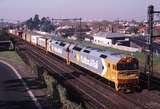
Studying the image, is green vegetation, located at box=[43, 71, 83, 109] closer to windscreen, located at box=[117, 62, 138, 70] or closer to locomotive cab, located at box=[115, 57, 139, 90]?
locomotive cab, located at box=[115, 57, 139, 90]

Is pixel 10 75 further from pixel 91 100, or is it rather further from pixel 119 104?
pixel 119 104

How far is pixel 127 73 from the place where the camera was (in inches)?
1425

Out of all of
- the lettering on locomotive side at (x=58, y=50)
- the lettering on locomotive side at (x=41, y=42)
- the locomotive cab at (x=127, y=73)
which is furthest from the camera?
the lettering on locomotive side at (x=41, y=42)

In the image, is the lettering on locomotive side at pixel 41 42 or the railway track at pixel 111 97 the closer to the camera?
the railway track at pixel 111 97

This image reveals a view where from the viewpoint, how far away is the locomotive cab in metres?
35.9

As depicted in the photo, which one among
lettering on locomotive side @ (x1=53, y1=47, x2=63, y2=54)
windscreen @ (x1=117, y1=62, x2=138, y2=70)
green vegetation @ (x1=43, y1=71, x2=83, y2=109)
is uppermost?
windscreen @ (x1=117, y1=62, x2=138, y2=70)


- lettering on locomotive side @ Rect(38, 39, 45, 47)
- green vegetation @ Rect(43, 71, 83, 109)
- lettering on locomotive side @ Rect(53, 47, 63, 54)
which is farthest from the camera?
lettering on locomotive side @ Rect(38, 39, 45, 47)

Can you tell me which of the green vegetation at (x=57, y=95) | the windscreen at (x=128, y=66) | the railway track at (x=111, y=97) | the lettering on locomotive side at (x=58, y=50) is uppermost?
the windscreen at (x=128, y=66)

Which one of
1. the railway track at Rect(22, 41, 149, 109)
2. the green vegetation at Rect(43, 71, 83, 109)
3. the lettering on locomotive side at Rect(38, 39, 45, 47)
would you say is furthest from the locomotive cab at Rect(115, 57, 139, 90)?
the lettering on locomotive side at Rect(38, 39, 45, 47)

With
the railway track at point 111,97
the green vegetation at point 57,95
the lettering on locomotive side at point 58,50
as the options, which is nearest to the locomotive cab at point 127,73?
the railway track at point 111,97

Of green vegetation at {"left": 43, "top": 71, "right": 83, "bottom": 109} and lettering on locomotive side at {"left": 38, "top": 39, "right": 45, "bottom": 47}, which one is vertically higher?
lettering on locomotive side at {"left": 38, "top": 39, "right": 45, "bottom": 47}

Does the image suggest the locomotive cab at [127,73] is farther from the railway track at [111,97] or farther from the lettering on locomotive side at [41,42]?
the lettering on locomotive side at [41,42]

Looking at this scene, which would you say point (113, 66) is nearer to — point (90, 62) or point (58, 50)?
point (90, 62)

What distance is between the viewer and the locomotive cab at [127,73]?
118 ft
